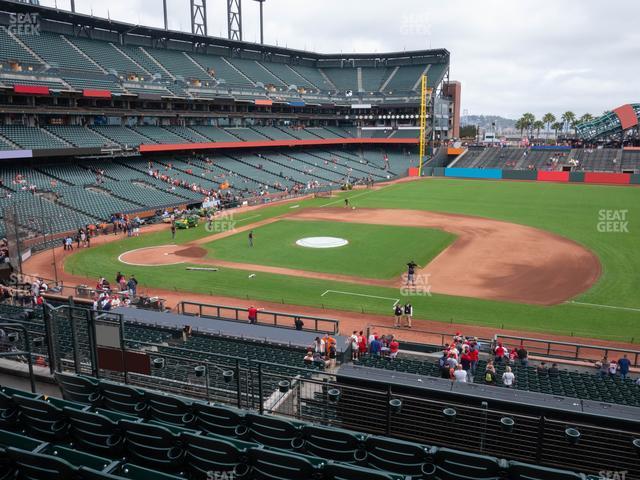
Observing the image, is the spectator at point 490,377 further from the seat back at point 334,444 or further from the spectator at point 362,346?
the seat back at point 334,444

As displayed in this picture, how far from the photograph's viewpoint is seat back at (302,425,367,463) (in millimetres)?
7055

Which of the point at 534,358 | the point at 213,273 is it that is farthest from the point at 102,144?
the point at 534,358

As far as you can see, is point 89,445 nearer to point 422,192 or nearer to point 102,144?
point 102,144

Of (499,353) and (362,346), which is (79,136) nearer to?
(362,346)

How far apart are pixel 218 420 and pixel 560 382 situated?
12.1 meters

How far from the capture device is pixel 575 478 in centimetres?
592

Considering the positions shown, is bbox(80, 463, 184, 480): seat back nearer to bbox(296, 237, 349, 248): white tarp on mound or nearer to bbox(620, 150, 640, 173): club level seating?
bbox(296, 237, 349, 248): white tarp on mound

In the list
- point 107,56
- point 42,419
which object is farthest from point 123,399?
point 107,56

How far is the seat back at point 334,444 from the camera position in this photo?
7055 mm

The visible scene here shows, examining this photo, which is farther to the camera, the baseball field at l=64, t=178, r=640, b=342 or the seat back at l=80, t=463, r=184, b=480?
the baseball field at l=64, t=178, r=640, b=342

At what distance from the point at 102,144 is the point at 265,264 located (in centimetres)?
3421

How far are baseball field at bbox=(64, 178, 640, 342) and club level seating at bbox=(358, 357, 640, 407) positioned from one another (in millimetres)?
7612

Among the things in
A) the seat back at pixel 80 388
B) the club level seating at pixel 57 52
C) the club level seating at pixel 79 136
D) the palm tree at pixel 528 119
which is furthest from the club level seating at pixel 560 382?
the palm tree at pixel 528 119

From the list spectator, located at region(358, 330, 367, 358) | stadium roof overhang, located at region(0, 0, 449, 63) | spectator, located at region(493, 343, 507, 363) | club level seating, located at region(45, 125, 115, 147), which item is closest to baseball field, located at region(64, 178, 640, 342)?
spectator, located at region(493, 343, 507, 363)
